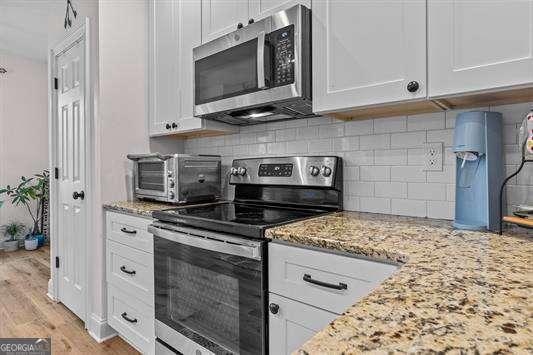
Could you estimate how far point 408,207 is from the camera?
1.60 meters

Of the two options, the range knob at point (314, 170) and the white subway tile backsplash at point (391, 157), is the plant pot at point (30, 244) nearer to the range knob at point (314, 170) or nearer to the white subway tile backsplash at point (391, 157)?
the range knob at point (314, 170)

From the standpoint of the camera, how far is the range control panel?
193 centimetres

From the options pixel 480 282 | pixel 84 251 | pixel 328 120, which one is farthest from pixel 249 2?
pixel 84 251

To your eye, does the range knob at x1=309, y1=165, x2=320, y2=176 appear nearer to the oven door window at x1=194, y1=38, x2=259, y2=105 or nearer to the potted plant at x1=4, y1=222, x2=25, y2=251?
the oven door window at x1=194, y1=38, x2=259, y2=105

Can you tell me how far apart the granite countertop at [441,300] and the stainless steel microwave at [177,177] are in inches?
46.4

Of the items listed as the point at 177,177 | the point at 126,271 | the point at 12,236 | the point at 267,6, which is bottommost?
the point at 12,236

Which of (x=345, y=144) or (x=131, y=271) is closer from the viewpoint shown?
(x=345, y=144)

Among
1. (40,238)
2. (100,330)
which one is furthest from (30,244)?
(100,330)

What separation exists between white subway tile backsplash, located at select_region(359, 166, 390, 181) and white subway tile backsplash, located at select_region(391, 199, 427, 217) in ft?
0.42

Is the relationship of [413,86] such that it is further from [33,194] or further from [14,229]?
[14,229]

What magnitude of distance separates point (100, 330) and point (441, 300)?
2360 millimetres

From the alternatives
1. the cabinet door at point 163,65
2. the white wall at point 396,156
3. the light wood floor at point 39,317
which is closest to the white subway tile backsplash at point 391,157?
the white wall at point 396,156

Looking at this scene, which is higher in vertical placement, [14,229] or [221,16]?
[221,16]

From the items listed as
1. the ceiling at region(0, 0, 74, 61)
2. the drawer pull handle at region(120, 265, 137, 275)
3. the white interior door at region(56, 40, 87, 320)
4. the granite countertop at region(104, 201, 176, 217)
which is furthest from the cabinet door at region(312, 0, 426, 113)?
the ceiling at region(0, 0, 74, 61)
